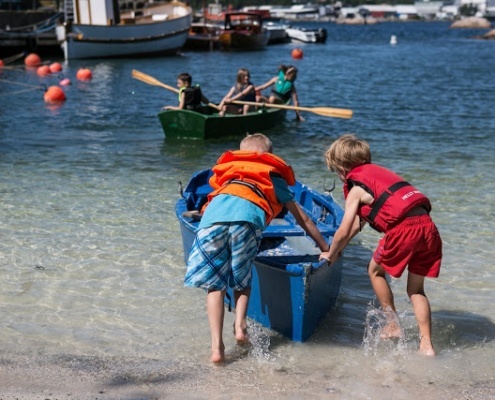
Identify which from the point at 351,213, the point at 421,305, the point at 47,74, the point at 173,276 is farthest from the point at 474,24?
the point at 351,213

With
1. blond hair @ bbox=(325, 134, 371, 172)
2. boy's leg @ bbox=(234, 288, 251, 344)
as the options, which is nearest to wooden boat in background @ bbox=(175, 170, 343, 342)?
boy's leg @ bbox=(234, 288, 251, 344)

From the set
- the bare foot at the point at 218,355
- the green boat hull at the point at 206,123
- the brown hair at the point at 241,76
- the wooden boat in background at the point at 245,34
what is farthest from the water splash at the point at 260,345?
the wooden boat in background at the point at 245,34

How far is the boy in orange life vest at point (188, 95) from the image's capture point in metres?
13.6

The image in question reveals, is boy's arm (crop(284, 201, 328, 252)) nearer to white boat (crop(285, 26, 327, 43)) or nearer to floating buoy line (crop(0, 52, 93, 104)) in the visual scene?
floating buoy line (crop(0, 52, 93, 104))

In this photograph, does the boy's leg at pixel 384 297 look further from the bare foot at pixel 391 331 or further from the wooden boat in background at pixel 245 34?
the wooden boat in background at pixel 245 34

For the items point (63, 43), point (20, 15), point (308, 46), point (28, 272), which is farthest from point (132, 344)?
point (308, 46)

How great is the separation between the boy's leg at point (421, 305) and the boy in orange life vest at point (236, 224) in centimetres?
80

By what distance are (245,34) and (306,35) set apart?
13.8 m

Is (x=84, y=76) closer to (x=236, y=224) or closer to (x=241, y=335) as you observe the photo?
(x=241, y=335)

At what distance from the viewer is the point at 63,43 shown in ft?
125

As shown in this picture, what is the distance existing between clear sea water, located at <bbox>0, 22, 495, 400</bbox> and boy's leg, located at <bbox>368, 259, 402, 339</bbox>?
10cm

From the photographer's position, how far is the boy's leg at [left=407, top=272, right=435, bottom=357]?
530 cm

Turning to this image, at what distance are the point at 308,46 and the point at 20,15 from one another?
21.9 metres

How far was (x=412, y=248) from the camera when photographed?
5.08 m
